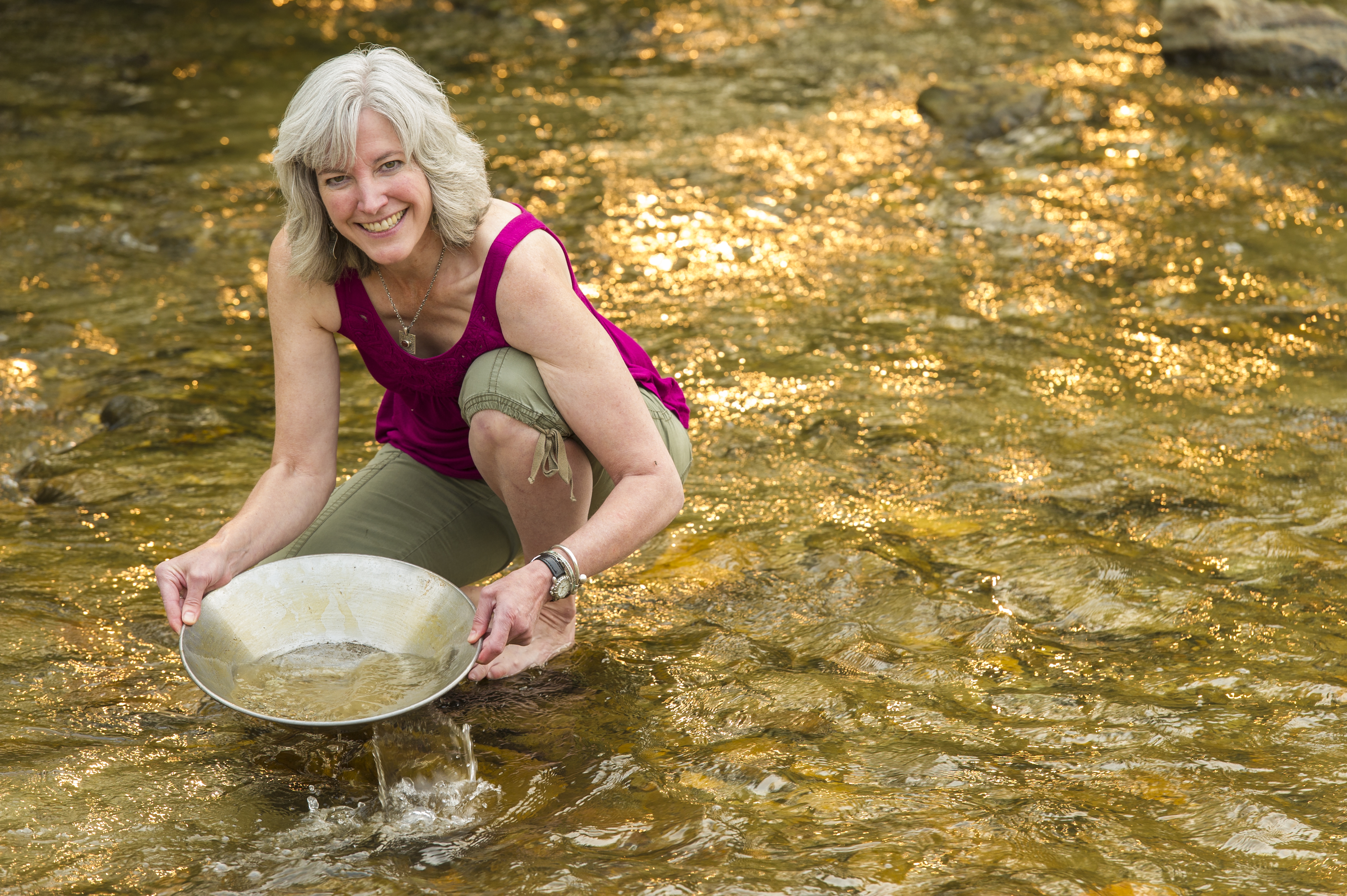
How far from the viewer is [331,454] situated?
8.49 feet

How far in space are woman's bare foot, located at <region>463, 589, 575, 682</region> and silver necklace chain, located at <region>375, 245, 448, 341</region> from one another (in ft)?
2.10

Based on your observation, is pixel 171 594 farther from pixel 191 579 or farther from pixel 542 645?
pixel 542 645

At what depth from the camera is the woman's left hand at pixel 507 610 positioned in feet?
6.78

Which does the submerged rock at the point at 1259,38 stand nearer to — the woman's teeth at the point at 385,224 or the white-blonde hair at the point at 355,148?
the white-blonde hair at the point at 355,148

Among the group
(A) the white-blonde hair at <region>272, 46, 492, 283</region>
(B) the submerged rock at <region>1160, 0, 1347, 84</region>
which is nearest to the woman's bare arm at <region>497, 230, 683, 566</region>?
(A) the white-blonde hair at <region>272, 46, 492, 283</region>

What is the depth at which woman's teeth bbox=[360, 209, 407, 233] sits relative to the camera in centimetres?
228

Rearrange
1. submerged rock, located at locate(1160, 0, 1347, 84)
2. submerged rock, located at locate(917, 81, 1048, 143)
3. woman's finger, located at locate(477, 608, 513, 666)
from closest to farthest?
woman's finger, located at locate(477, 608, 513, 666) → submerged rock, located at locate(917, 81, 1048, 143) → submerged rock, located at locate(1160, 0, 1347, 84)

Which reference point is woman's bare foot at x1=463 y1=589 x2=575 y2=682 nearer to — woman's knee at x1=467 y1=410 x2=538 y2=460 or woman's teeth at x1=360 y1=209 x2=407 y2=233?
woman's knee at x1=467 y1=410 x2=538 y2=460

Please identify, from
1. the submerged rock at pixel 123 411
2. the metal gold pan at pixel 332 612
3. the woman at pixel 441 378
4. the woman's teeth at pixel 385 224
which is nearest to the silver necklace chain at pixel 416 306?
the woman at pixel 441 378

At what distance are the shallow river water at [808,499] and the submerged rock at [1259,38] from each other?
168 millimetres

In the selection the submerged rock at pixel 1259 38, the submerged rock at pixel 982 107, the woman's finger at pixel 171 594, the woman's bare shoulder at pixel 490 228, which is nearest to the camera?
the woman's finger at pixel 171 594

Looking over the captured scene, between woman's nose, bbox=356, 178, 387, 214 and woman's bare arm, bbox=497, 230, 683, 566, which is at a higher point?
woman's nose, bbox=356, 178, 387, 214

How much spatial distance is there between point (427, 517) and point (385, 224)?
2.15ft

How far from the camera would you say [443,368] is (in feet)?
8.01
